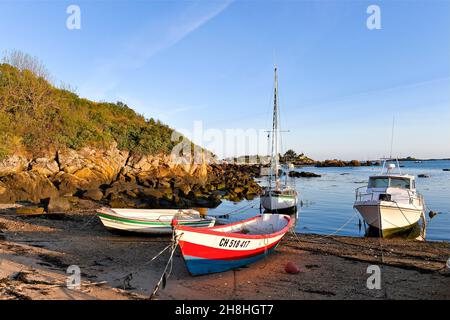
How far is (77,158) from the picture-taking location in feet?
92.1

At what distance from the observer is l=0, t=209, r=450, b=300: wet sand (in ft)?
26.2

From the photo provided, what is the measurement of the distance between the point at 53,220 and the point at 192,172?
74.1ft

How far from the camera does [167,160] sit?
120 ft

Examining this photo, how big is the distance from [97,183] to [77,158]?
320 centimetres

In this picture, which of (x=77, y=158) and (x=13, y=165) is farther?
(x=77, y=158)

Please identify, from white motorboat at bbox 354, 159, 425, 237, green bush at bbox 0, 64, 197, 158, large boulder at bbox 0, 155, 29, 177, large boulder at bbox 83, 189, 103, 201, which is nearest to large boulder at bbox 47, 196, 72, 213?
large boulder at bbox 83, 189, 103, 201

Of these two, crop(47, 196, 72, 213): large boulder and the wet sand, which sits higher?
crop(47, 196, 72, 213): large boulder

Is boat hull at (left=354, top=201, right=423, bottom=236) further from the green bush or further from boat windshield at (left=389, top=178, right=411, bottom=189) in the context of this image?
the green bush

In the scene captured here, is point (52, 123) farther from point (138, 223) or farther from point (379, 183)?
point (379, 183)

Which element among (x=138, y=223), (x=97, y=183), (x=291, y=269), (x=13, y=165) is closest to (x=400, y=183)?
(x=291, y=269)

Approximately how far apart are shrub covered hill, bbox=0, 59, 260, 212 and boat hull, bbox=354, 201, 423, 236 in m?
13.2

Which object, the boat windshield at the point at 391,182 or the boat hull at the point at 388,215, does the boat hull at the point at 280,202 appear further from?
the boat hull at the point at 388,215
